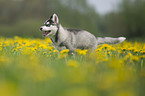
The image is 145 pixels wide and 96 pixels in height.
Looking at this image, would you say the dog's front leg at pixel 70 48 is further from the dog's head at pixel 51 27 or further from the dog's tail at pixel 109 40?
the dog's tail at pixel 109 40

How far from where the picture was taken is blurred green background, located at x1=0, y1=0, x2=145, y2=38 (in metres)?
15.2

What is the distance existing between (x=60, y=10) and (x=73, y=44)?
13305 millimetres

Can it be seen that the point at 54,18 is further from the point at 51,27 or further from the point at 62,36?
the point at 62,36

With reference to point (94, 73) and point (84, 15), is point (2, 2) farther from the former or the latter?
point (94, 73)

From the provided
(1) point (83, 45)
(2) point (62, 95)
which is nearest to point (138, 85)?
(2) point (62, 95)

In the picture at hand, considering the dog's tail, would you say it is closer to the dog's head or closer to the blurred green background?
the dog's head

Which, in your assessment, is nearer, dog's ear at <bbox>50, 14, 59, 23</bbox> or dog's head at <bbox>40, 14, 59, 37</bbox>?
dog's head at <bbox>40, 14, 59, 37</bbox>

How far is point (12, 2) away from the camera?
15.5 meters

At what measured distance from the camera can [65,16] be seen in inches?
669

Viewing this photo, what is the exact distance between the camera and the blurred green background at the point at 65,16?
15.2m

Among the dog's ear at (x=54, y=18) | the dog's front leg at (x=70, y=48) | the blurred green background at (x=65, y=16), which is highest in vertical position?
the blurred green background at (x=65, y=16)

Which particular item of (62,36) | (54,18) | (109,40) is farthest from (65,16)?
(62,36)

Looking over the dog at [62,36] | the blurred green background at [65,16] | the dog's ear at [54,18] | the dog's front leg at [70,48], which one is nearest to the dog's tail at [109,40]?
the dog at [62,36]

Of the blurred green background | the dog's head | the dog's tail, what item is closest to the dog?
the dog's head
